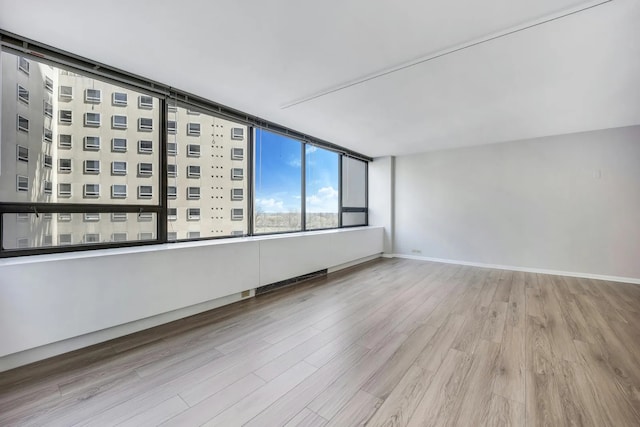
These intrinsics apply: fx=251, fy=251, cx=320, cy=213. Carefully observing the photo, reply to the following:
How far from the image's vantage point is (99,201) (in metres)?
2.37

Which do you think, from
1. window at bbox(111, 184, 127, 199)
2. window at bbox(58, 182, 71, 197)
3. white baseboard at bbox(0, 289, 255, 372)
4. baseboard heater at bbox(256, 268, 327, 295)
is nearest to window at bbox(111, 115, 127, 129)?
window at bbox(111, 184, 127, 199)

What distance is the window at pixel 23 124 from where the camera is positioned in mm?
1992

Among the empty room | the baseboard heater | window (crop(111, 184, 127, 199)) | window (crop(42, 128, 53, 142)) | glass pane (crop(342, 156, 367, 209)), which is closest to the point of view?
the empty room

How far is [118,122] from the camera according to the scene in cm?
251

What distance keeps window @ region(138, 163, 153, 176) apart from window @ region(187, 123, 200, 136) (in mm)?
613

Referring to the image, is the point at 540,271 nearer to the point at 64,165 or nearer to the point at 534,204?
the point at 534,204

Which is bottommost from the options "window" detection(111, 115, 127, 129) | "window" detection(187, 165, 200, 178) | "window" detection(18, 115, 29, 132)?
"window" detection(187, 165, 200, 178)

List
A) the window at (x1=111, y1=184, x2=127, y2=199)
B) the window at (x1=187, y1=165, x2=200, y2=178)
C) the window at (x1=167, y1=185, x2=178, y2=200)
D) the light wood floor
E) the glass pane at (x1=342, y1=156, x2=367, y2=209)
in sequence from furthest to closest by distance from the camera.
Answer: the glass pane at (x1=342, y1=156, x2=367, y2=209) < the window at (x1=187, y1=165, x2=200, y2=178) < the window at (x1=167, y1=185, x2=178, y2=200) < the window at (x1=111, y1=184, x2=127, y2=199) < the light wood floor

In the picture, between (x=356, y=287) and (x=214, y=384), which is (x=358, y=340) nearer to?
(x=214, y=384)

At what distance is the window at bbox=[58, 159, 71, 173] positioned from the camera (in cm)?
218

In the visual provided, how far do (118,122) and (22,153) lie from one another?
755mm

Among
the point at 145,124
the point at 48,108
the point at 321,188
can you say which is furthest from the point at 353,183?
the point at 48,108

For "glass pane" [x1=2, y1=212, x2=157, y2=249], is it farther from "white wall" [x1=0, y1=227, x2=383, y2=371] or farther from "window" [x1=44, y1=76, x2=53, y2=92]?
"window" [x1=44, y1=76, x2=53, y2=92]

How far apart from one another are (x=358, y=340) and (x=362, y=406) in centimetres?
76
